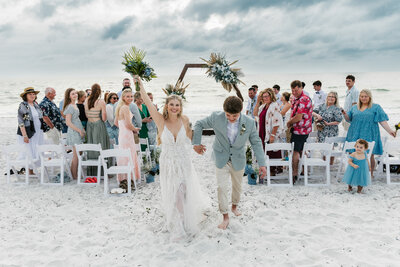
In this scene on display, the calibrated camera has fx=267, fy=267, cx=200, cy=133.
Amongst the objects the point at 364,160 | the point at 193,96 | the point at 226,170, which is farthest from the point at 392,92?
the point at 226,170

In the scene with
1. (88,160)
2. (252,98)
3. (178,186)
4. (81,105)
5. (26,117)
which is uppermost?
(252,98)

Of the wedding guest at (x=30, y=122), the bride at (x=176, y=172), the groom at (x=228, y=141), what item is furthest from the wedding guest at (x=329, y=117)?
the wedding guest at (x=30, y=122)

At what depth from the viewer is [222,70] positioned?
6859 mm

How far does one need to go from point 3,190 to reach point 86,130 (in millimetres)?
2138

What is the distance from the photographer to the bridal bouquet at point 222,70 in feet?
22.6

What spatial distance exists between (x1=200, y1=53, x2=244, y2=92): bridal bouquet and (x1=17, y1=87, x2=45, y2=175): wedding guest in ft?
14.2

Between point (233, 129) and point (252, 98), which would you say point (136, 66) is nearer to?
point (233, 129)

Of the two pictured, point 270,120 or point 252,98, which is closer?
point 270,120

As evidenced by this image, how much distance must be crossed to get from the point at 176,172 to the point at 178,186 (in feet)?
0.65

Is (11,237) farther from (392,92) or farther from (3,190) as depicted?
(392,92)

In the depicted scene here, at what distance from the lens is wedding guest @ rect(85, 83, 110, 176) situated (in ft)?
19.8

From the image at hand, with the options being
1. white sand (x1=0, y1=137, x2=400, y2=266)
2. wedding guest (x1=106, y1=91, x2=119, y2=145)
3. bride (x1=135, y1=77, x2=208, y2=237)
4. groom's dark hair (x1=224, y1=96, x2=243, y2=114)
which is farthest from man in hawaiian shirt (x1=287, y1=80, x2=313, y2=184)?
wedding guest (x1=106, y1=91, x2=119, y2=145)

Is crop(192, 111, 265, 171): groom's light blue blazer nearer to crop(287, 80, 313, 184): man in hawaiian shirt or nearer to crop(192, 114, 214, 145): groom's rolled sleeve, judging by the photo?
crop(192, 114, 214, 145): groom's rolled sleeve

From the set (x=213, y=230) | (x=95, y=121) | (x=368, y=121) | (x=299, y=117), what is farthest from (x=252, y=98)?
(x=213, y=230)
